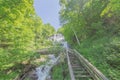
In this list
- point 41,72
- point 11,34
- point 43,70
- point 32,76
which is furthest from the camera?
point 43,70

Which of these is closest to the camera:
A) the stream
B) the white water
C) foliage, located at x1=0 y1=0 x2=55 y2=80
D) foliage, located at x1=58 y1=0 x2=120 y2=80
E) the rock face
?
foliage, located at x1=58 y1=0 x2=120 y2=80

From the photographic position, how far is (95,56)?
11.7m

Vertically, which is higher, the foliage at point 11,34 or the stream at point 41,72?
the foliage at point 11,34

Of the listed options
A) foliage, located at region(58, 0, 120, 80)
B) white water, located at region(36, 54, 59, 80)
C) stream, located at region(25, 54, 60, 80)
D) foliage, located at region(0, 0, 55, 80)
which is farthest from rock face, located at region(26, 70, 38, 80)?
foliage, located at region(58, 0, 120, 80)

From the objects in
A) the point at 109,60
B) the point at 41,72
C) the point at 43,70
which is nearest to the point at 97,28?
the point at 43,70

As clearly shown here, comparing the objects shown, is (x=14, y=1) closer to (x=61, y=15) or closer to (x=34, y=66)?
(x=34, y=66)

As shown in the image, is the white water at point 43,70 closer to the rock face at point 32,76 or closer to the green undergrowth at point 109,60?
the rock face at point 32,76

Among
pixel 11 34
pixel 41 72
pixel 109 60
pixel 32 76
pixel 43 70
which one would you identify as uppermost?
pixel 11 34

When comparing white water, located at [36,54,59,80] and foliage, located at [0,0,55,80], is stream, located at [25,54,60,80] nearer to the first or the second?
white water, located at [36,54,59,80]

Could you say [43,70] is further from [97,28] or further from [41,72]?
[97,28]

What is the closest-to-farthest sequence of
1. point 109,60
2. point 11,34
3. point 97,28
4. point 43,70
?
point 109,60, point 11,34, point 43,70, point 97,28

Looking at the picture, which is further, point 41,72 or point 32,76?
point 41,72

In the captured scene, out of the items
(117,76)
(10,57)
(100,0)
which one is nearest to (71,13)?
(100,0)

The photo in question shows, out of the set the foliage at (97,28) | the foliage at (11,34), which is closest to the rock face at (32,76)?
the foliage at (11,34)
